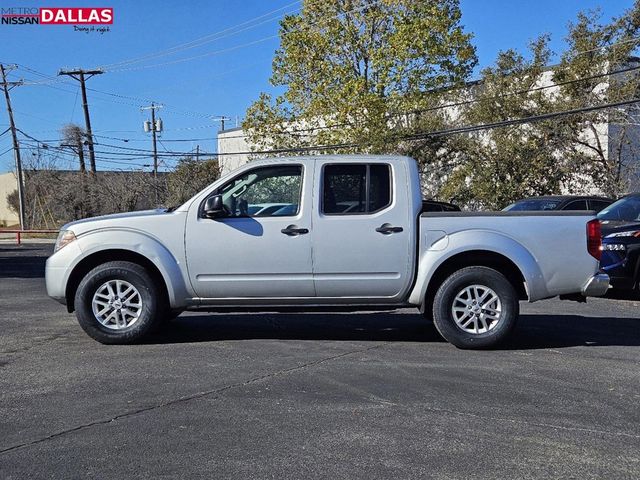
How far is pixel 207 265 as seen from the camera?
7.41 m

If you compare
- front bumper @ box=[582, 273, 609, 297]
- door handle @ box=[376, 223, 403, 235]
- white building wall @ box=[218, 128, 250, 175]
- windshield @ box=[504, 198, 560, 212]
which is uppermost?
white building wall @ box=[218, 128, 250, 175]

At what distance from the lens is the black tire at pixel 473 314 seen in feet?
23.8

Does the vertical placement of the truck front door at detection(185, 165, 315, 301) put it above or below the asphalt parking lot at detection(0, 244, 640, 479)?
above

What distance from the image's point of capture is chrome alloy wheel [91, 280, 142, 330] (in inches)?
294

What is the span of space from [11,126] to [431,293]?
41.8 meters

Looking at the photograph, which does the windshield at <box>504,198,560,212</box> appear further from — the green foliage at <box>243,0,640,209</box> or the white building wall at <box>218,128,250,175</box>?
the white building wall at <box>218,128,250,175</box>

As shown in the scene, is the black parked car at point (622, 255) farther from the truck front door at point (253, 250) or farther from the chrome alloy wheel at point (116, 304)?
the chrome alloy wheel at point (116, 304)

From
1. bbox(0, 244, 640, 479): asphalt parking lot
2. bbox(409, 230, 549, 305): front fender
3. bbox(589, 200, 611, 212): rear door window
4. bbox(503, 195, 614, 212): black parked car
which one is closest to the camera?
bbox(0, 244, 640, 479): asphalt parking lot

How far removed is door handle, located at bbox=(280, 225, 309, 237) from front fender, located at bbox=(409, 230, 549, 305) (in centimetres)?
122

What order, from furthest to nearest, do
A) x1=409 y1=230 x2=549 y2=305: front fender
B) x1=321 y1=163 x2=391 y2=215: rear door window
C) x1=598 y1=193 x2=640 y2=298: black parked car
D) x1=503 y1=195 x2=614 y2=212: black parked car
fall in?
x1=503 y1=195 x2=614 y2=212: black parked car < x1=598 y1=193 x2=640 y2=298: black parked car < x1=321 y1=163 x2=391 y2=215: rear door window < x1=409 y1=230 x2=549 y2=305: front fender

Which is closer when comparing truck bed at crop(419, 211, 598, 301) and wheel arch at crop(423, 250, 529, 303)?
truck bed at crop(419, 211, 598, 301)

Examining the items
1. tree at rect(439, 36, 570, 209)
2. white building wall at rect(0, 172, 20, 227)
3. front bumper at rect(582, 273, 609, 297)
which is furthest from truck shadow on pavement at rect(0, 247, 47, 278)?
white building wall at rect(0, 172, 20, 227)

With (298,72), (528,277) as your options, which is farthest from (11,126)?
(528,277)

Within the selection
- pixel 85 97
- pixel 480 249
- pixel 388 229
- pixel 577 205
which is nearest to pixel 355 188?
pixel 388 229
